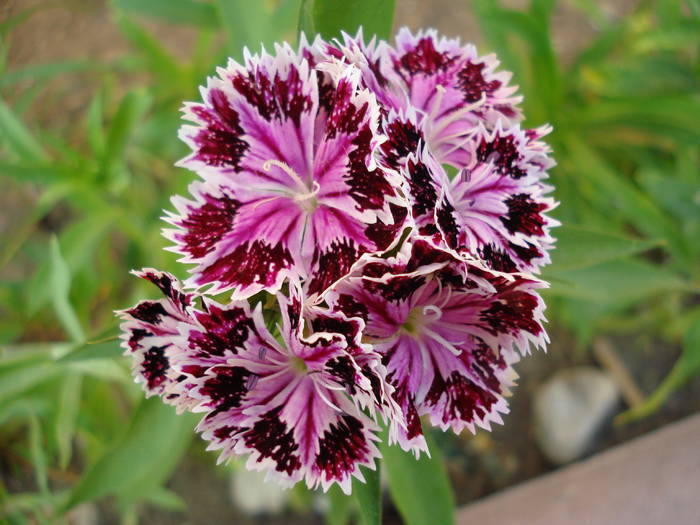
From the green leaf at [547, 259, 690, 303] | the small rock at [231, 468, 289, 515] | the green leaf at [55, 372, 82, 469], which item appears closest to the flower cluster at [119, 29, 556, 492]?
the green leaf at [547, 259, 690, 303]

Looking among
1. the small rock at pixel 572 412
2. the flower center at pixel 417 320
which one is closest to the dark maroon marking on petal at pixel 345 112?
the flower center at pixel 417 320

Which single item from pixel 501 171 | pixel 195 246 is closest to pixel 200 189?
pixel 195 246

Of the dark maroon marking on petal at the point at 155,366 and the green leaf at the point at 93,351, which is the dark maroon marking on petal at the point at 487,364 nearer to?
the dark maroon marking on petal at the point at 155,366

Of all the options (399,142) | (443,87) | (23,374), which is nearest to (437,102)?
(443,87)

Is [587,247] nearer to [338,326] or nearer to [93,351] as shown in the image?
[338,326]

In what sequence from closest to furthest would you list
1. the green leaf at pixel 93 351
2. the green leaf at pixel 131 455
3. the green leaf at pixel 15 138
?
1. the green leaf at pixel 93 351
2. the green leaf at pixel 131 455
3. the green leaf at pixel 15 138

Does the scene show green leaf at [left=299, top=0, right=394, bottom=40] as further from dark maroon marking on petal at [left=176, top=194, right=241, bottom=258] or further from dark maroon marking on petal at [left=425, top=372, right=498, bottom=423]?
dark maroon marking on petal at [left=425, top=372, right=498, bottom=423]

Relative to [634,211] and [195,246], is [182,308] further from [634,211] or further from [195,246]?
[634,211]
